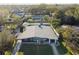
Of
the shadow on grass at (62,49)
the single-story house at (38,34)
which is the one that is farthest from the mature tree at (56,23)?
the shadow on grass at (62,49)

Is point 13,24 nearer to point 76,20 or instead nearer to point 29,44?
point 29,44

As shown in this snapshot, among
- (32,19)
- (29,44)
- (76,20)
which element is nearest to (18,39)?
(29,44)

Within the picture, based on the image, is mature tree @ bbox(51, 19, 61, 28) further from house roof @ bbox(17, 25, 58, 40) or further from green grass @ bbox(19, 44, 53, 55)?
green grass @ bbox(19, 44, 53, 55)

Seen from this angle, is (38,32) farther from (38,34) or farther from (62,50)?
(62,50)

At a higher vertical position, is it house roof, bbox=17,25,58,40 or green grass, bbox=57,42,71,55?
house roof, bbox=17,25,58,40

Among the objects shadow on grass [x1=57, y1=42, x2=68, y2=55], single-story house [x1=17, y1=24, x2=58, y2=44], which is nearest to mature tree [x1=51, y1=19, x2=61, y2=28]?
single-story house [x1=17, y1=24, x2=58, y2=44]

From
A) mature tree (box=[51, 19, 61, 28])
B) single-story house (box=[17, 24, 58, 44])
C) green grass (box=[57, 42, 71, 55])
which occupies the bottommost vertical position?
green grass (box=[57, 42, 71, 55])
